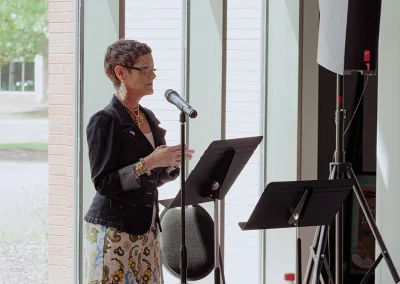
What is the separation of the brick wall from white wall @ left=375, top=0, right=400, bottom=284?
216 centimetres

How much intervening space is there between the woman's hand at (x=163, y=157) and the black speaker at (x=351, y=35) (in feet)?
4.54

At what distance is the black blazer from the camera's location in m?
3.12

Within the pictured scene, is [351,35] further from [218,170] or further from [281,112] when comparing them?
[281,112]

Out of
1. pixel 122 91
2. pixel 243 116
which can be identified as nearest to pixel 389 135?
pixel 243 116

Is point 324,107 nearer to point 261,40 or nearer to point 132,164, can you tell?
point 261,40

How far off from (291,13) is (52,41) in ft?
9.47

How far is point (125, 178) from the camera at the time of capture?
122 inches

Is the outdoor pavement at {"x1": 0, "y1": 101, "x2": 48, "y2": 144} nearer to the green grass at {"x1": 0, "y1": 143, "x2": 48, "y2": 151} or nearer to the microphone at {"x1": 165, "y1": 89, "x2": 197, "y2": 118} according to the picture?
the green grass at {"x1": 0, "y1": 143, "x2": 48, "y2": 151}

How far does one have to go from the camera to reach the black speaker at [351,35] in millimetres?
4152

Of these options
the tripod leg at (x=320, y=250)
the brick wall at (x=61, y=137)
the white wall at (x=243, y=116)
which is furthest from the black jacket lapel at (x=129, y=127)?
the white wall at (x=243, y=116)

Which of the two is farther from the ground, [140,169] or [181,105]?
[181,105]

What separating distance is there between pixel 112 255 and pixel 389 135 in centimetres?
249

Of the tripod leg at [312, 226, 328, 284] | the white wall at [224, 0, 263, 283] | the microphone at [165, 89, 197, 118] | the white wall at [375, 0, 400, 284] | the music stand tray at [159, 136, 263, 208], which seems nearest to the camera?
the microphone at [165, 89, 197, 118]

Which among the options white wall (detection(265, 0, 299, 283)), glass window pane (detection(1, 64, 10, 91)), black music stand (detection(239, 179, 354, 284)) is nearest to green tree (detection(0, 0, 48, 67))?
glass window pane (detection(1, 64, 10, 91))
